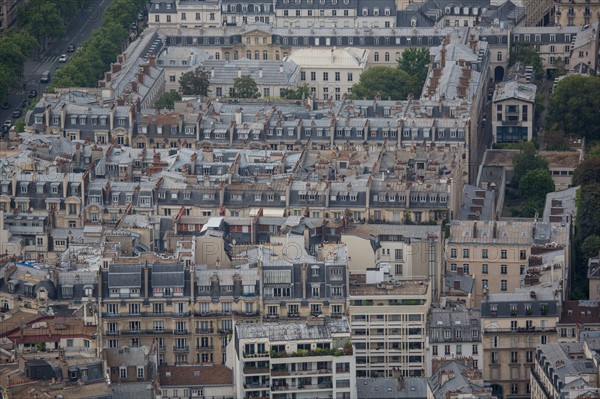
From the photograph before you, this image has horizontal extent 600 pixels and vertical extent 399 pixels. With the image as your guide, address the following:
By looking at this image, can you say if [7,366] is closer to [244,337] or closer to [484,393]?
[244,337]

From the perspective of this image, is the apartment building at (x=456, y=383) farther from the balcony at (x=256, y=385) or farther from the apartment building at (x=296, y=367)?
the balcony at (x=256, y=385)

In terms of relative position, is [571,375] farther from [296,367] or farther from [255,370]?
[255,370]

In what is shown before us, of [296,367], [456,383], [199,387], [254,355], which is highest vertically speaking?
[254,355]

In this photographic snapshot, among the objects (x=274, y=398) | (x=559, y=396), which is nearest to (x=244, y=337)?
(x=274, y=398)

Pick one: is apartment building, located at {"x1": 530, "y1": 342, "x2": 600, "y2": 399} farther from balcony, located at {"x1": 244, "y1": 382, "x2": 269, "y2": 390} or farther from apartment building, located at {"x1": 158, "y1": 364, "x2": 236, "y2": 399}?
apartment building, located at {"x1": 158, "y1": 364, "x2": 236, "y2": 399}

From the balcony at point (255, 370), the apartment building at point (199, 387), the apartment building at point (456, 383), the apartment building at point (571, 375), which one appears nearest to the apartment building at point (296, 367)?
the balcony at point (255, 370)

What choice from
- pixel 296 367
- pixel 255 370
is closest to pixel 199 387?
pixel 255 370

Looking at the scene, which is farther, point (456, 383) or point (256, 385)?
point (256, 385)
